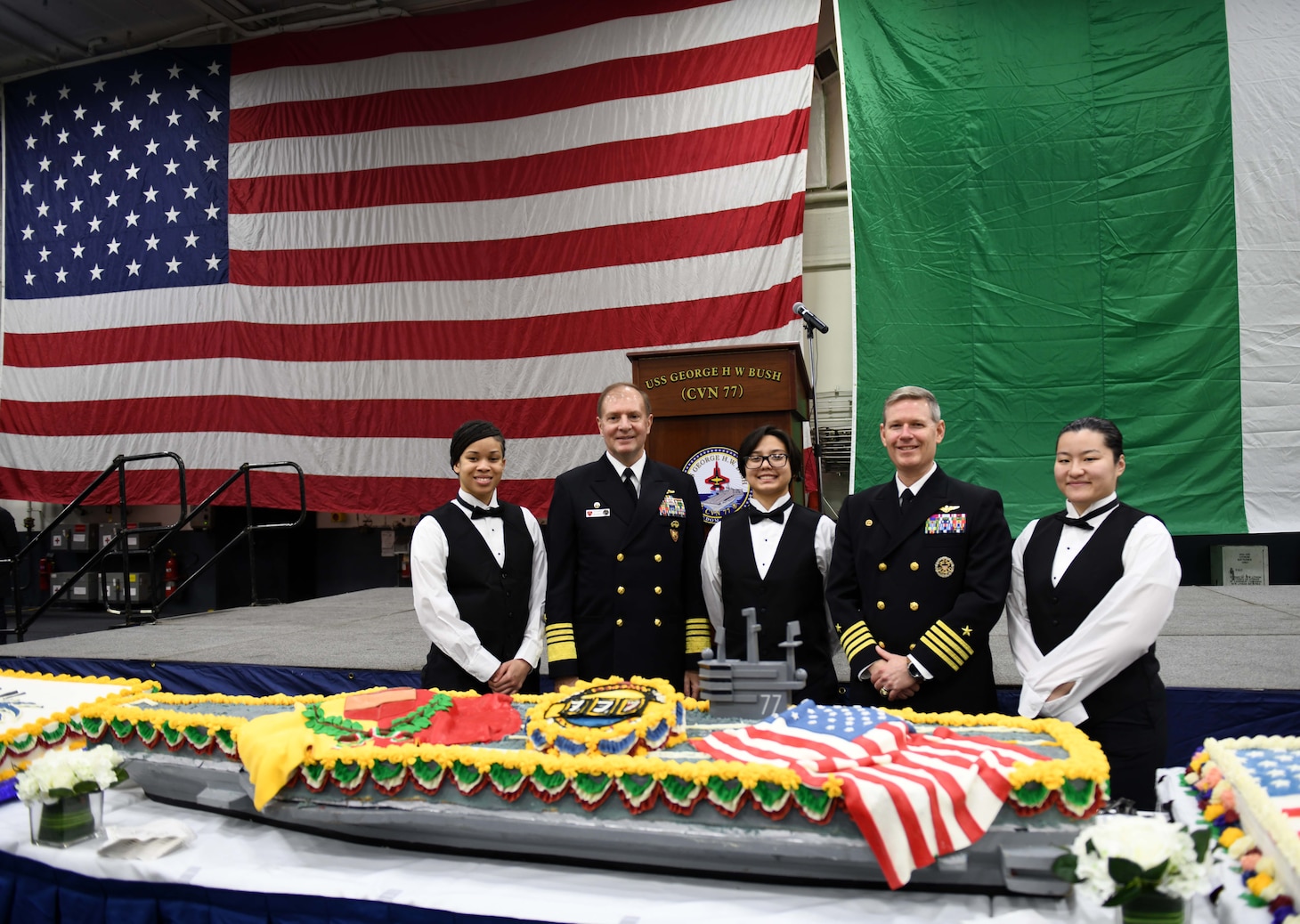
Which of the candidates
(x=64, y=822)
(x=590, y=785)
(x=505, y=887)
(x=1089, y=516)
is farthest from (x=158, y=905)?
(x=1089, y=516)

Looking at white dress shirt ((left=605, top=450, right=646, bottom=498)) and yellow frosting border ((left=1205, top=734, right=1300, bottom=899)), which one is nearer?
yellow frosting border ((left=1205, top=734, right=1300, bottom=899))

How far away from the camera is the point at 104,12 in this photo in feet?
26.1

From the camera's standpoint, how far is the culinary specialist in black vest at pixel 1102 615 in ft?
5.72

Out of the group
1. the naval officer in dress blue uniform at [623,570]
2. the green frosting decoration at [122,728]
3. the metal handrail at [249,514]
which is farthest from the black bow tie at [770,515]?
the metal handrail at [249,514]

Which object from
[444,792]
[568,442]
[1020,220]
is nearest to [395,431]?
[568,442]

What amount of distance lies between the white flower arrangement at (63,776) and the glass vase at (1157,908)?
4.93ft

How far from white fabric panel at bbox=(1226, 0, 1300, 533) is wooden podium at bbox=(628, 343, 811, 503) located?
3.65 meters

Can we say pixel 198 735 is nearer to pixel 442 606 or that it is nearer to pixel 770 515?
pixel 442 606

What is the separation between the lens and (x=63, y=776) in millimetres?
1372

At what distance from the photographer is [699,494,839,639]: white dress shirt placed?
2.22 m

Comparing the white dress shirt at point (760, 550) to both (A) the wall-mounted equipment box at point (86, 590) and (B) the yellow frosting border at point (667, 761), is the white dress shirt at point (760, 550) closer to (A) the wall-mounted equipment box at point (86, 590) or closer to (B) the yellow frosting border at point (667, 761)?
(B) the yellow frosting border at point (667, 761)

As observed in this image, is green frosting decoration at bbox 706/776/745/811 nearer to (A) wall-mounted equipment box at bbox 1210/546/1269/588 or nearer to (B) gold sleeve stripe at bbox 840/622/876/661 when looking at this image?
(B) gold sleeve stripe at bbox 840/622/876/661

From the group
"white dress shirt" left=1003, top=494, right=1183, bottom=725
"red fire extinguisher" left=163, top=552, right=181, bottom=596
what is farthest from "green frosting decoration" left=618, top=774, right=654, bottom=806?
"red fire extinguisher" left=163, top=552, right=181, bottom=596

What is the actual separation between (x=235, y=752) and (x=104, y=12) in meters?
9.01
